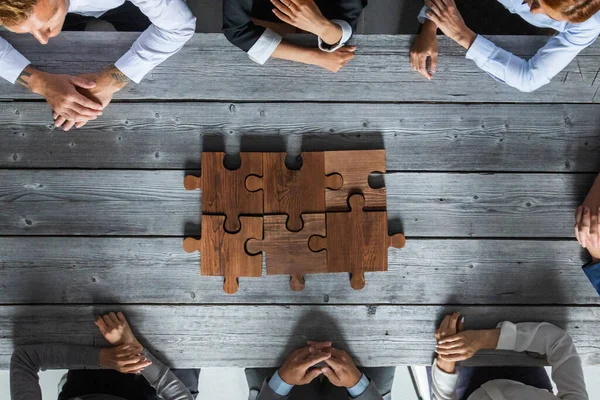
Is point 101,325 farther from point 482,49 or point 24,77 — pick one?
point 482,49

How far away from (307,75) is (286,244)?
1.94 ft

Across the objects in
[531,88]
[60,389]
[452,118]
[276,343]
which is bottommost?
[60,389]

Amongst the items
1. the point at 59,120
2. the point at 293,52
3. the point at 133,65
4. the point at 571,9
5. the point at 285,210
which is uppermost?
the point at 571,9

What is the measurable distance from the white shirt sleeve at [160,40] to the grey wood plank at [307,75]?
71 mm

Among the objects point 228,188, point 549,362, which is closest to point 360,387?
point 549,362

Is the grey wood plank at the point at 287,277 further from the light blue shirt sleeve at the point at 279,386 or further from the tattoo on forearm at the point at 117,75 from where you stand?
the tattoo on forearm at the point at 117,75

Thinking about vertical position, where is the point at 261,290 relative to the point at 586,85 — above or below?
below

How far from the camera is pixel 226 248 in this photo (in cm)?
167

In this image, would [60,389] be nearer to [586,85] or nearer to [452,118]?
[452,118]

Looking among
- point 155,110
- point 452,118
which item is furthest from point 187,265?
point 452,118

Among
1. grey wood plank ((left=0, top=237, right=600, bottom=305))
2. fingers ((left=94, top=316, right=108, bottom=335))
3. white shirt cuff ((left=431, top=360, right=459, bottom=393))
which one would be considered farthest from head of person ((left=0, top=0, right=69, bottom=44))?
white shirt cuff ((left=431, top=360, right=459, bottom=393))

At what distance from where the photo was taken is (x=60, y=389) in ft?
6.64

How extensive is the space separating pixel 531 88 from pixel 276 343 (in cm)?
125

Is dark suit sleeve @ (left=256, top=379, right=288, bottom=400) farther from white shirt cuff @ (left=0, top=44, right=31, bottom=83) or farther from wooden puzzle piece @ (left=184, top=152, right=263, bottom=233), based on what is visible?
white shirt cuff @ (left=0, top=44, right=31, bottom=83)
